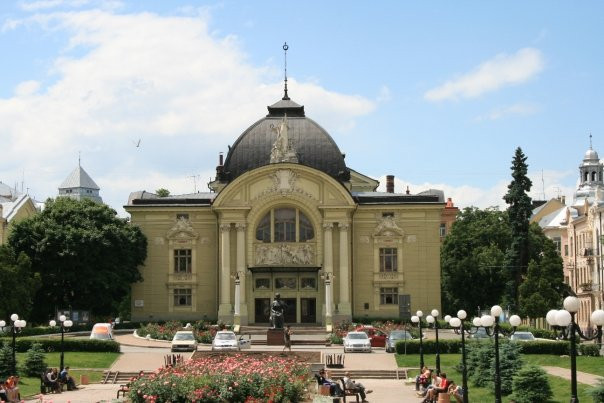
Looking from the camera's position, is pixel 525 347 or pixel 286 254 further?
pixel 286 254

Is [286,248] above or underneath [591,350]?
above

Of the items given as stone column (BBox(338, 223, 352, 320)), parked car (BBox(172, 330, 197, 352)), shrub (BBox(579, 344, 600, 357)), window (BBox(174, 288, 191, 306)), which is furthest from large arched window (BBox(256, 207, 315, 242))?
shrub (BBox(579, 344, 600, 357))

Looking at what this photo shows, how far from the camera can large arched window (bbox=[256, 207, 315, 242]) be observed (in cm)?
7988

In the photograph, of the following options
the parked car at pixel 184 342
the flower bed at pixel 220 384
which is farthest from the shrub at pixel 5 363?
the parked car at pixel 184 342

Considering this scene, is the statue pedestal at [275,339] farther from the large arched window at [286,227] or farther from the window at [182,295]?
the window at [182,295]

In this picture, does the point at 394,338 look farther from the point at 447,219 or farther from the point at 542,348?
the point at 447,219

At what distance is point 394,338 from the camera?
200 ft

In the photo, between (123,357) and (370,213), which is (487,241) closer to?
(370,213)

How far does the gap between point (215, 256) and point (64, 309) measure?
487 inches

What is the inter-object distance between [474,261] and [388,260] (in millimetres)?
12668

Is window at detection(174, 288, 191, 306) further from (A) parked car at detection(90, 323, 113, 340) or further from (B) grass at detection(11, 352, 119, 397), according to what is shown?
(B) grass at detection(11, 352, 119, 397)

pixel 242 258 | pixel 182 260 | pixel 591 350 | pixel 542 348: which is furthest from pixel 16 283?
pixel 591 350

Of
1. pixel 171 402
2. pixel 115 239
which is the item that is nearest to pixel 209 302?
pixel 115 239

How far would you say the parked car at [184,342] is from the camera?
193 feet
